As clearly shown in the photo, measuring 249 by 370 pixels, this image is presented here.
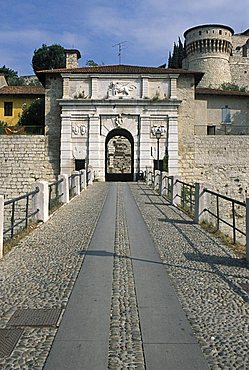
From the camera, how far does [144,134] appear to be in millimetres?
37312

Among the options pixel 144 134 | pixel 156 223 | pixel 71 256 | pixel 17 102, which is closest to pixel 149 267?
pixel 71 256

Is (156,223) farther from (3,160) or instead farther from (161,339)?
(3,160)

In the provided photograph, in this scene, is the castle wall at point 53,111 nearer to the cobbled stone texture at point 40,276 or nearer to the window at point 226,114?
the window at point 226,114

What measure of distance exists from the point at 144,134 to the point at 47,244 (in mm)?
28410

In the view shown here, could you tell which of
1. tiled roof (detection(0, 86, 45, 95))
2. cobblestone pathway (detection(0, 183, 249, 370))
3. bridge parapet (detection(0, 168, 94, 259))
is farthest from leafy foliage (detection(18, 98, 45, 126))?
cobblestone pathway (detection(0, 183, 249, 370))

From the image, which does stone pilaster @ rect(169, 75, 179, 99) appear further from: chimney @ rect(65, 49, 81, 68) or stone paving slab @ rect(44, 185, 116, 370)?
stone paving slab @ rect(44, 185, 116, 370)

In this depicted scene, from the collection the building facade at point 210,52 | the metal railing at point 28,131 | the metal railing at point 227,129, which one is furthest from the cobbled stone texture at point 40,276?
the building facade at point 210,52

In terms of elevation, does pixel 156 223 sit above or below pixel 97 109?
below

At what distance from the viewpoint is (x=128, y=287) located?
20.4 ft

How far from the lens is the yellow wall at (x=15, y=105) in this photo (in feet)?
151

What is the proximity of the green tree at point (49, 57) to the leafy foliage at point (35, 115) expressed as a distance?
40168mm

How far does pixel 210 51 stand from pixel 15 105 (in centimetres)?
3674

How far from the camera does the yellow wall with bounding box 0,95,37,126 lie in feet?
151

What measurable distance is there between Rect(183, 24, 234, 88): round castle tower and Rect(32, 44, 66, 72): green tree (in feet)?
76.2
